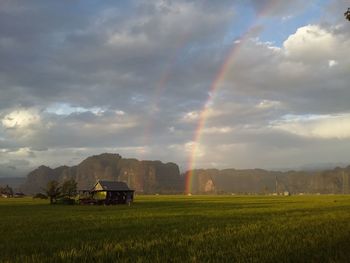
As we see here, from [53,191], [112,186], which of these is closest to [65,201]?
[53,191]

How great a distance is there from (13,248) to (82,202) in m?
70.7

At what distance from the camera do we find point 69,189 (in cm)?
10169

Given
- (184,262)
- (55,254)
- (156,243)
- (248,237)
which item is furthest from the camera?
(248,237)

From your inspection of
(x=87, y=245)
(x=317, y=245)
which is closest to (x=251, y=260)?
(x=317, y=245)

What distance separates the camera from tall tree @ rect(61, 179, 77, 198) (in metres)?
98.4

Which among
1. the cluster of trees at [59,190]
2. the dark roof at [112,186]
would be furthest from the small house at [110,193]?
the cluster of trees at [59,190]

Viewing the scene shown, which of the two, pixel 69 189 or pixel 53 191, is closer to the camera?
pixel 53 191

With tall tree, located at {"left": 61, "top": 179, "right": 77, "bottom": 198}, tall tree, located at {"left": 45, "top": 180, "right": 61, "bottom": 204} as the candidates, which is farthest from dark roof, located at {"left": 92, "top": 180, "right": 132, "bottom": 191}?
tall tree, located at {"left": 61, "top": 179, "right": 77, "bottom": 198}

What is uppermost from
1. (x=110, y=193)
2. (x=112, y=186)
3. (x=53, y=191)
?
(x=112, y=186)

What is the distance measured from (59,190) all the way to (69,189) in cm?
674

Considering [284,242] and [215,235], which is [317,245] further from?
[215,235]

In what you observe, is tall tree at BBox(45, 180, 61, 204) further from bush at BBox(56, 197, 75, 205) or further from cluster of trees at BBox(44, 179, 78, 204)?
bush at BBox(56, 197, 75, 205)

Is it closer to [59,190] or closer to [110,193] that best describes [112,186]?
[110,193]

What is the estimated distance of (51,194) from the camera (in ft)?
303
